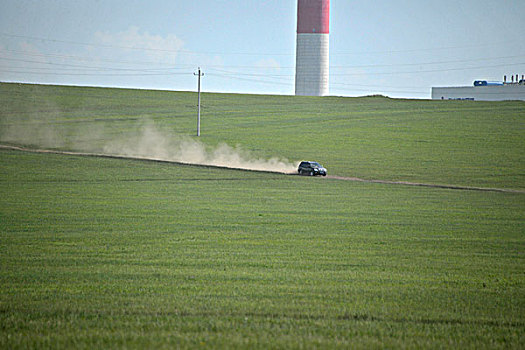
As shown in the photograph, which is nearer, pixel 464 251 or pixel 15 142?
pixel 464 251

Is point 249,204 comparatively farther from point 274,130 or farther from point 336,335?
point 274,130

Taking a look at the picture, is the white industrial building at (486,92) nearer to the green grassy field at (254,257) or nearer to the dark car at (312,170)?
the green grassy field at (254,257)

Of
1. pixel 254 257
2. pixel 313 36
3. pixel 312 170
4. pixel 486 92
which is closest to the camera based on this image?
pixel 254 257

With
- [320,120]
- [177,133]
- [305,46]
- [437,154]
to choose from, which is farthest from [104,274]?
[305,46]

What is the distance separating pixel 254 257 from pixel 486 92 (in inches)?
4234

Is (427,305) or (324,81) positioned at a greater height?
(324,81)

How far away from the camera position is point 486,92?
114 metres

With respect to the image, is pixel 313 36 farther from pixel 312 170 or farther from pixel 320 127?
pixel 312 170

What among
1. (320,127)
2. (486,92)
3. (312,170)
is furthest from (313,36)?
(312,170)

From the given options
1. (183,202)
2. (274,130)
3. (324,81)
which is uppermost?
(324,81)

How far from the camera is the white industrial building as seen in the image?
358 ft

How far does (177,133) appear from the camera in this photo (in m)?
71.3

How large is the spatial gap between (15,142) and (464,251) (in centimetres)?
5615

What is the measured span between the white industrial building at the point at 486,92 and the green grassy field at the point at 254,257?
60.2m
